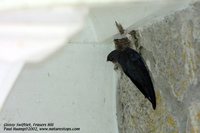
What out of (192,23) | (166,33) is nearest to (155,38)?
(166,33)

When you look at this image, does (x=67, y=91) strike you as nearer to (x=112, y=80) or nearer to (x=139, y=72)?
(x=112, y=80)

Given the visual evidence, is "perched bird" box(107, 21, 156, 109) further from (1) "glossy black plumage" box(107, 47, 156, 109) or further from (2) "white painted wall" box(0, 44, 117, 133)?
(2) "white painted wall" box(0, 44, 117, 133)

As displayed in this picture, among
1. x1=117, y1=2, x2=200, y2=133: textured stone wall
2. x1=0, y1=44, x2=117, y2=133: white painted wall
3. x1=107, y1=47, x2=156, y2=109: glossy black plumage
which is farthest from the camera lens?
x1=0, y1=44, x2=117, y2=133: white painted wall

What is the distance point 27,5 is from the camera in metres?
0.90

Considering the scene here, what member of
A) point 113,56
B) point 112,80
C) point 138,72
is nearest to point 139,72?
point 138,72

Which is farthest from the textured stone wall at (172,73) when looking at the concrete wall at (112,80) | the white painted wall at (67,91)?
the white painted wall at (67,91)

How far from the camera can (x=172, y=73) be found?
3.24ft

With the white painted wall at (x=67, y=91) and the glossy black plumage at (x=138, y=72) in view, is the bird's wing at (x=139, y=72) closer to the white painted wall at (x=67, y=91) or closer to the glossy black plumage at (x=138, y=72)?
the glossy black plumage at (x=138, y=72)

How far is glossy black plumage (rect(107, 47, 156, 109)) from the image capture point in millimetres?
1051

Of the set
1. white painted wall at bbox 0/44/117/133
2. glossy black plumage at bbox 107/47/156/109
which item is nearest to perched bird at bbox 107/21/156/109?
glossy black plumage at bbox 107/47/156/109

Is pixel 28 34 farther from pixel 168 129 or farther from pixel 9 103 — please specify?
pixel 168 129

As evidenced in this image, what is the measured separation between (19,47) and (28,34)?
62mm

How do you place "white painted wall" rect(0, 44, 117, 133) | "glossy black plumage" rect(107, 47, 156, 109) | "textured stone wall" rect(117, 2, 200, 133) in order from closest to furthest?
"textured stone wall" rect(117, 2, 200, 133), "glossy black plumage" rect(107, 47, 156, 109), "white painted wall" rect(0, 44, 117, 133)

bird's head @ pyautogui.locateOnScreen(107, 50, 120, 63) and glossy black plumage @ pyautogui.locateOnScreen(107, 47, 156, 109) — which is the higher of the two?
bird's head @ pyautogui.locateOnScreen(107, 50, 120, 63)
